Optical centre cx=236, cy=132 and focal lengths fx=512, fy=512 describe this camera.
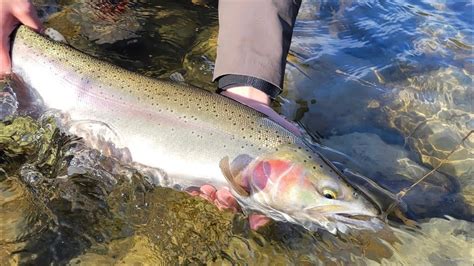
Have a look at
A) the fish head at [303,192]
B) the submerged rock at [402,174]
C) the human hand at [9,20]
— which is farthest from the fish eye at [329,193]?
the human hand at [9,20]

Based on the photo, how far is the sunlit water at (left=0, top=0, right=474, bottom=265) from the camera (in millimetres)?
2453

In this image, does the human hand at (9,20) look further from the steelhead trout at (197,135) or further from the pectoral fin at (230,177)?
the pectoral fin at (230,177)

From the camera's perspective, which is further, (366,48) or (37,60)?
(366,48)

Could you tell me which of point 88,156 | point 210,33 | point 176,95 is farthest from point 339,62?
point 88,156

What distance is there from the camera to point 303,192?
7.32 ft

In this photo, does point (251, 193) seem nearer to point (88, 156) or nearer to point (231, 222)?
point (231, 222)

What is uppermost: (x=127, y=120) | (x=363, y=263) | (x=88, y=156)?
(x=127, y=120)

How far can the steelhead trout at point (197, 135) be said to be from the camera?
7.40 ft

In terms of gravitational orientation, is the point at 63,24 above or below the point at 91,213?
above

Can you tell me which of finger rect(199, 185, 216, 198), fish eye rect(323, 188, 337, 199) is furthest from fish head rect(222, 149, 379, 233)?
finger rect(199, 185, 216, 198)

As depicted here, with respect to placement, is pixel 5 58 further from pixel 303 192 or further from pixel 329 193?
pixel 329 193

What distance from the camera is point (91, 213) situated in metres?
2.54

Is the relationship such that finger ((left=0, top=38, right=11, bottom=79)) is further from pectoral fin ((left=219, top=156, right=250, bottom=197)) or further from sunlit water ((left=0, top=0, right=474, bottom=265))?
pectoral fin ((left=219, top=156, right=250, bottom=197))

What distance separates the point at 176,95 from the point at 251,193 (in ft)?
2.17
